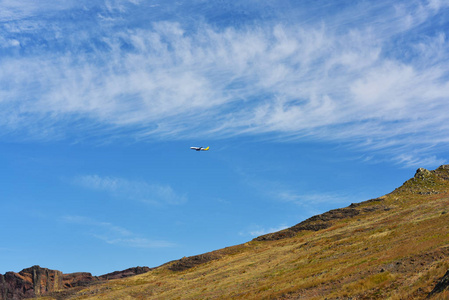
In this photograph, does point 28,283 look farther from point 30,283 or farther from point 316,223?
point 316,223

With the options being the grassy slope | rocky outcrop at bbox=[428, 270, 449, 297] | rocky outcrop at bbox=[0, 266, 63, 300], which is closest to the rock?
the grassy slope

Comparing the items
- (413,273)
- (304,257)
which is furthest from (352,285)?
(304,257)

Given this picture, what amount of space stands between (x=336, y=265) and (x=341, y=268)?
2486mm

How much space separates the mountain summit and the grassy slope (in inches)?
2.7

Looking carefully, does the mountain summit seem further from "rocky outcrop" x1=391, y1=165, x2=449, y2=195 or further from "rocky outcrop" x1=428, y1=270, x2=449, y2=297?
"rocky outcrop" x1=391, y1=165, x2=449, y2=195

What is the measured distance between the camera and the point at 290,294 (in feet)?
104

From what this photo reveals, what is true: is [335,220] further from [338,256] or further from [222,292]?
[222,292]

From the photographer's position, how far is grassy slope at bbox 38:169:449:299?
2591cm

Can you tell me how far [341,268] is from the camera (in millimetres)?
35625

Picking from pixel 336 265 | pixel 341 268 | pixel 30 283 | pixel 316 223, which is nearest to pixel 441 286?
pixel 341 268

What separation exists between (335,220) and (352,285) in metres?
61.7

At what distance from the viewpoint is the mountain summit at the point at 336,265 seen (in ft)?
85.1

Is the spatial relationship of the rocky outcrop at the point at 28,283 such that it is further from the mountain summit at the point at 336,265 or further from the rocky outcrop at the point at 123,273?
the rocky outcrop at the point at 123,273

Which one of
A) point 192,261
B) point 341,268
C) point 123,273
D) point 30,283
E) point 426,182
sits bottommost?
point 341,268
